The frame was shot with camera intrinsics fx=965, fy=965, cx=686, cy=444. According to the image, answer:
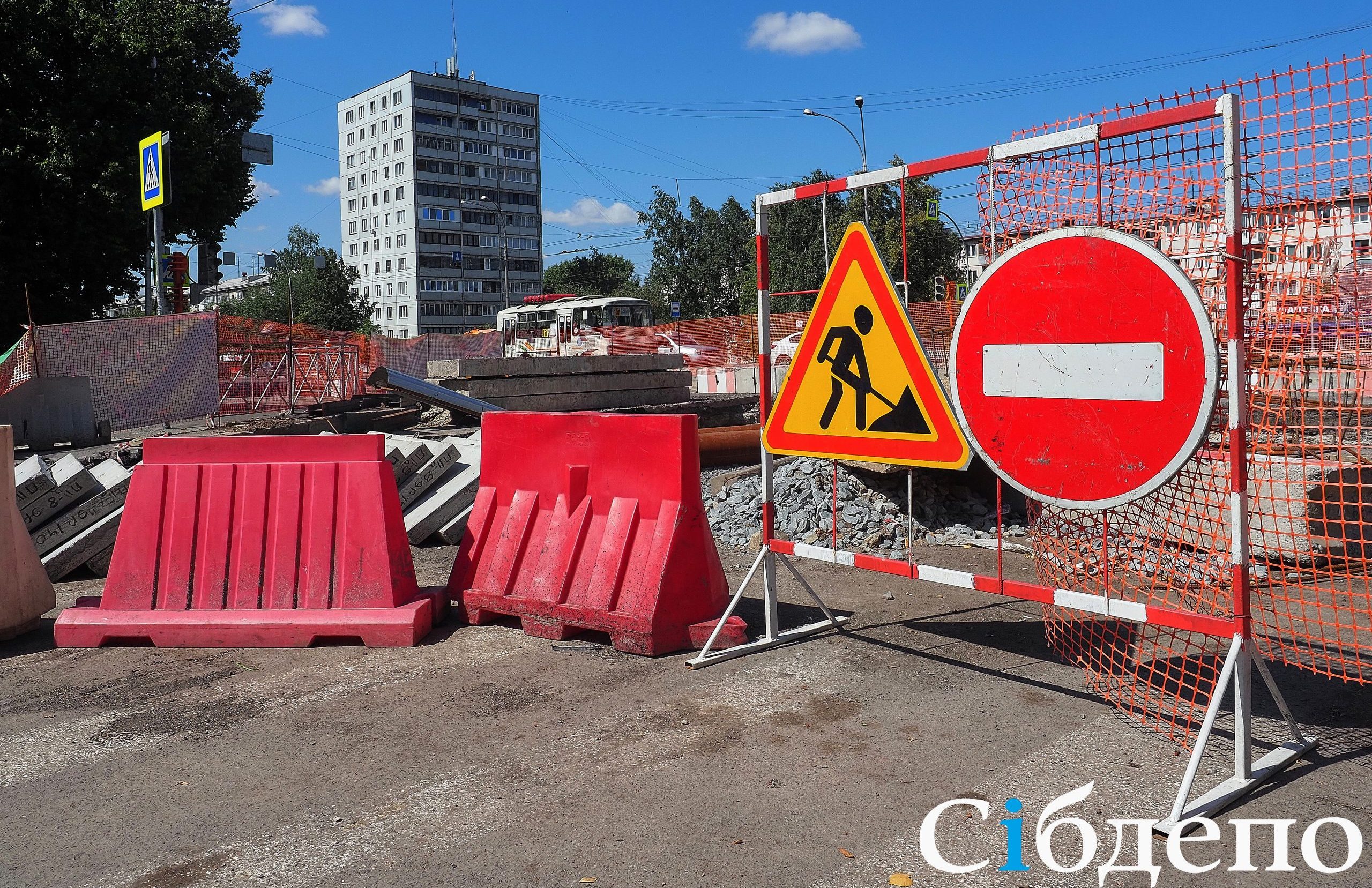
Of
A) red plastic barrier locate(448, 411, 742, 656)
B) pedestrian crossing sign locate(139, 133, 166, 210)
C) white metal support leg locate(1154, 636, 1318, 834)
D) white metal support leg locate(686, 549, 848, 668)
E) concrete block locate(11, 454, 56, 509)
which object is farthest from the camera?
pedestrian crossing sign locate(139, 133, 166, 210)

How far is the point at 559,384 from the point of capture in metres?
18.3

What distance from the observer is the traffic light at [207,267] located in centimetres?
3002

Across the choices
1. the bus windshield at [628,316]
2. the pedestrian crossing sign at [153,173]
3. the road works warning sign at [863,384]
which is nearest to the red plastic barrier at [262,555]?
the road works warning sign at [863,384]

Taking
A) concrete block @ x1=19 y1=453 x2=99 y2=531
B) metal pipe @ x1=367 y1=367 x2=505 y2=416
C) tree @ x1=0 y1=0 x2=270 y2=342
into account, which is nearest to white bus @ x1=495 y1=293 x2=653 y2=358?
tree @ x1=0 y1=0 x2=270 y2=342

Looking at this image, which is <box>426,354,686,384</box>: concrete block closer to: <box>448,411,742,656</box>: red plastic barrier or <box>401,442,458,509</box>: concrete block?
<box>401,442,458,509</box>: concrete block

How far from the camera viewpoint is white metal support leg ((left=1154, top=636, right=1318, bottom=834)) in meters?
3.40

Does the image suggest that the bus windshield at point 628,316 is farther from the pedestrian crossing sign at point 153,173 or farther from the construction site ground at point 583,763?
the construction site ground at point 583,763

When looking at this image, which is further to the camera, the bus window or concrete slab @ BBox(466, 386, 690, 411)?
the bus window

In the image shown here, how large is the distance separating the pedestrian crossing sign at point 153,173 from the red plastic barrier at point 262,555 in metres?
18.0

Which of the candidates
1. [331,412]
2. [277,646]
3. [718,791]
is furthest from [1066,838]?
[331,412]

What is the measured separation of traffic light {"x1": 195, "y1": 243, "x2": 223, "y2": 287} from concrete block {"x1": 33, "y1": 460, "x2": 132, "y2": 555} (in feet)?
78.9

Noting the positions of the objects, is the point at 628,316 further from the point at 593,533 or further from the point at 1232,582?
the point at 1232,582

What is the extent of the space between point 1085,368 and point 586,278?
401 ft

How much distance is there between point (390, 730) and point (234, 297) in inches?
5458
